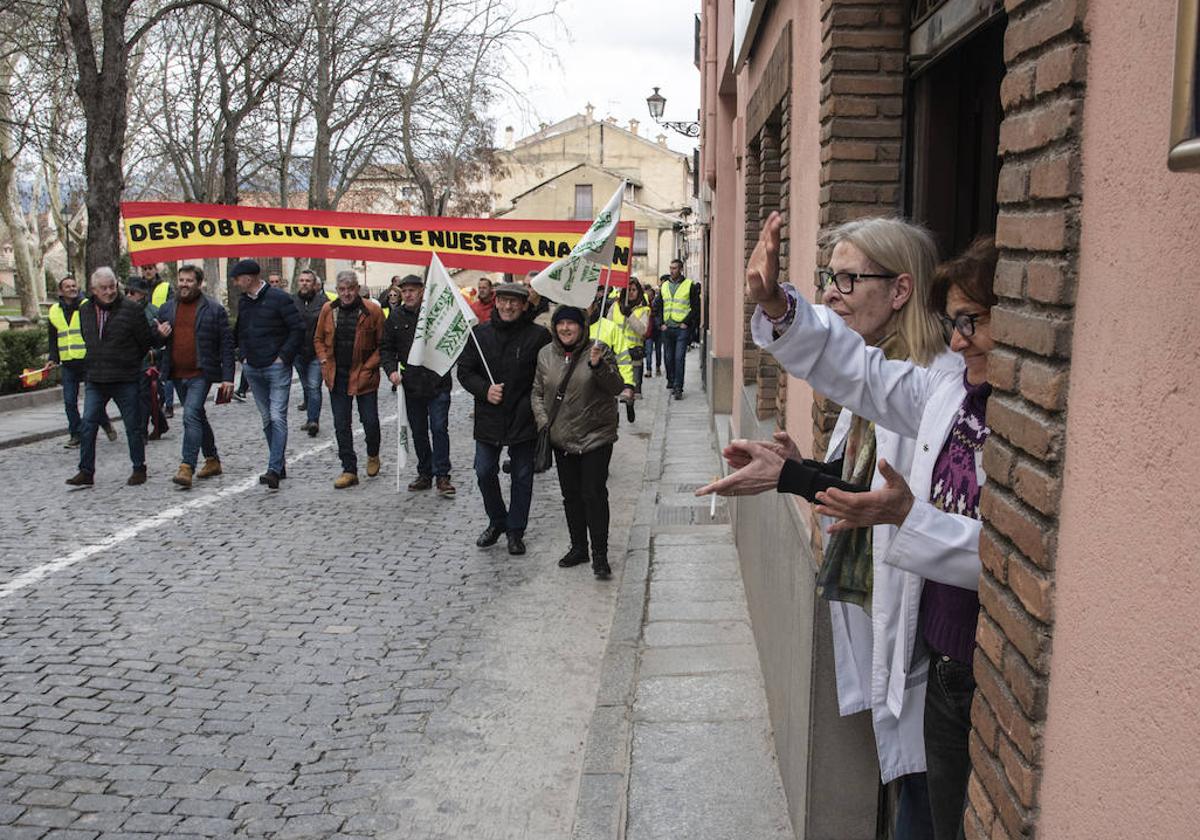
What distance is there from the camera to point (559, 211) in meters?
65.5

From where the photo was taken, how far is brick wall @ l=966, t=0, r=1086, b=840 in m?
1.77

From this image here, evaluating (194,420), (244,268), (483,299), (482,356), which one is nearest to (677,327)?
(483,299)

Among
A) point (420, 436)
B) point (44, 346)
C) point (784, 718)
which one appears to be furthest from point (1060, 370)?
point (44, 346)

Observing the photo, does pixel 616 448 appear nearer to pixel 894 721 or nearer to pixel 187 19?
pixel 894 721

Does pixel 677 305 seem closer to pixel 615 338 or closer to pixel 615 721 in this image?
pixel 615 338

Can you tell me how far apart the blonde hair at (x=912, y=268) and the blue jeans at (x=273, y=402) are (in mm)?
8021

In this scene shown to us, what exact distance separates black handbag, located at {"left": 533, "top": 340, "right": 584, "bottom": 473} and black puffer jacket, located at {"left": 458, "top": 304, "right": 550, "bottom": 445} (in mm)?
354

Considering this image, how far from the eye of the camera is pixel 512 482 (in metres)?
8.02

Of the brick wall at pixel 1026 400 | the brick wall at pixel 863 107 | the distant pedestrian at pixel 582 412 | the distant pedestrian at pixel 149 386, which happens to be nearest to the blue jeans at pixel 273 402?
the distant pedestrian at pixel 149 386

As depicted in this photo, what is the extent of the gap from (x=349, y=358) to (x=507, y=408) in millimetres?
2902

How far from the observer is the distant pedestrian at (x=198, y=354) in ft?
33.8

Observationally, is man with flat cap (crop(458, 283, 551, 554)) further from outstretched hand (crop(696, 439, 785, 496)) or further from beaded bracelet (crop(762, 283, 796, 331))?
beaded bracelet (crop(762, 283, 796, 331))

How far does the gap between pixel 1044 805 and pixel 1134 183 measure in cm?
94

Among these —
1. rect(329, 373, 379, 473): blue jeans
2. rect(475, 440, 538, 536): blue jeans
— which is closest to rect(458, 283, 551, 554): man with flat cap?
rect(475, 440, 538, 536): blue jeans
